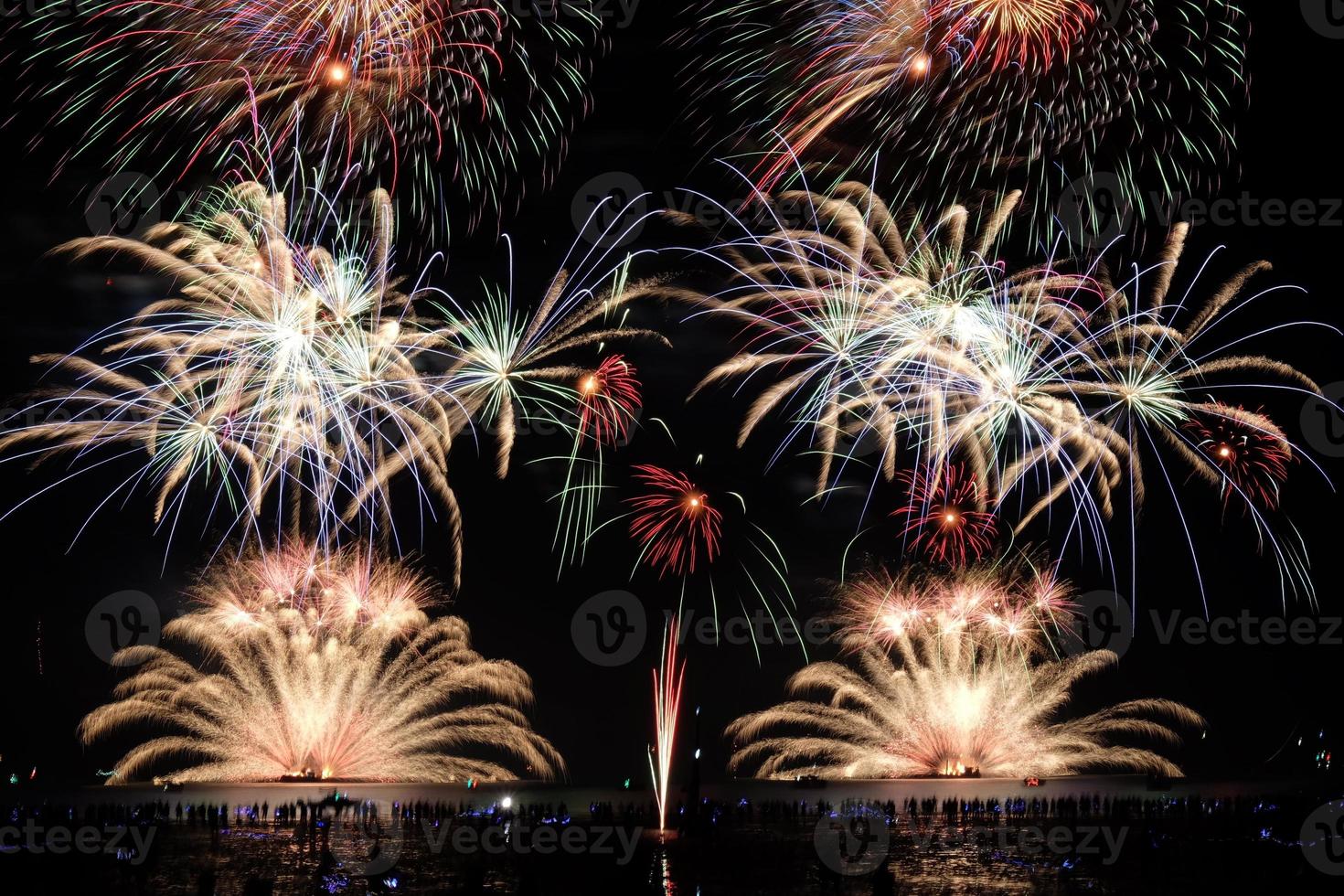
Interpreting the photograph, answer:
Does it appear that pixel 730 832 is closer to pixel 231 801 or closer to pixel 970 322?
pixel 970 322
